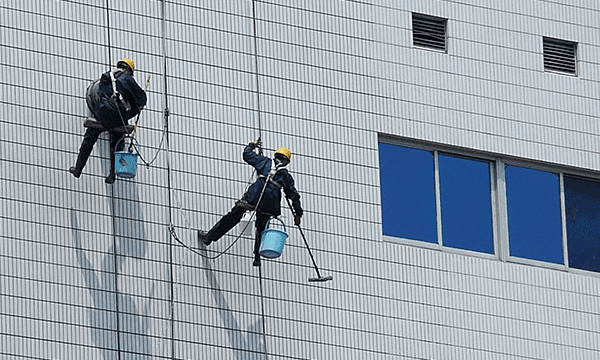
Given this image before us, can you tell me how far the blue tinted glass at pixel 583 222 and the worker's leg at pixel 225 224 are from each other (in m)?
5.58

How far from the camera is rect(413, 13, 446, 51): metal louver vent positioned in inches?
1025

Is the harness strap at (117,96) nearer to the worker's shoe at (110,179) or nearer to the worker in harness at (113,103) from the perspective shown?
the worker in harness at (113,103)


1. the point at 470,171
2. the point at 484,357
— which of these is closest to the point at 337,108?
the point at 470,171

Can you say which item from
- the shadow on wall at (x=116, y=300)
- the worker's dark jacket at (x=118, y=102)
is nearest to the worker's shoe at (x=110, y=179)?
the shadow on wall at (x=116, y=300)

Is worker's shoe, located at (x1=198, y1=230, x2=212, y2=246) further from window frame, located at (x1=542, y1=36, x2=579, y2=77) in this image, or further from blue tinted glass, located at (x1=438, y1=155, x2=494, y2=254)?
window frame, located at (x1=542, y1=36, x2=579, y2=77)

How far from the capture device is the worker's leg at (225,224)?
22969 mm

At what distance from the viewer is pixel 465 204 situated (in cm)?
2561

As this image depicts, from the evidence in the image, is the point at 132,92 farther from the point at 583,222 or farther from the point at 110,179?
the point at 583,222

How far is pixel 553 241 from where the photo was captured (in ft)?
85.5

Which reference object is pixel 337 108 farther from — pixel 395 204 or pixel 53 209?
pixel 53 209

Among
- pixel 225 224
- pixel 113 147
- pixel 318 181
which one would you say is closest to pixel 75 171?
pixel 113 147

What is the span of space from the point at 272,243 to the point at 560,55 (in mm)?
6590

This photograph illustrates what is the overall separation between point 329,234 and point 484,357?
2711 mm

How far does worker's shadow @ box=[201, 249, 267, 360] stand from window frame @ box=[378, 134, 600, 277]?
280 centimetres
